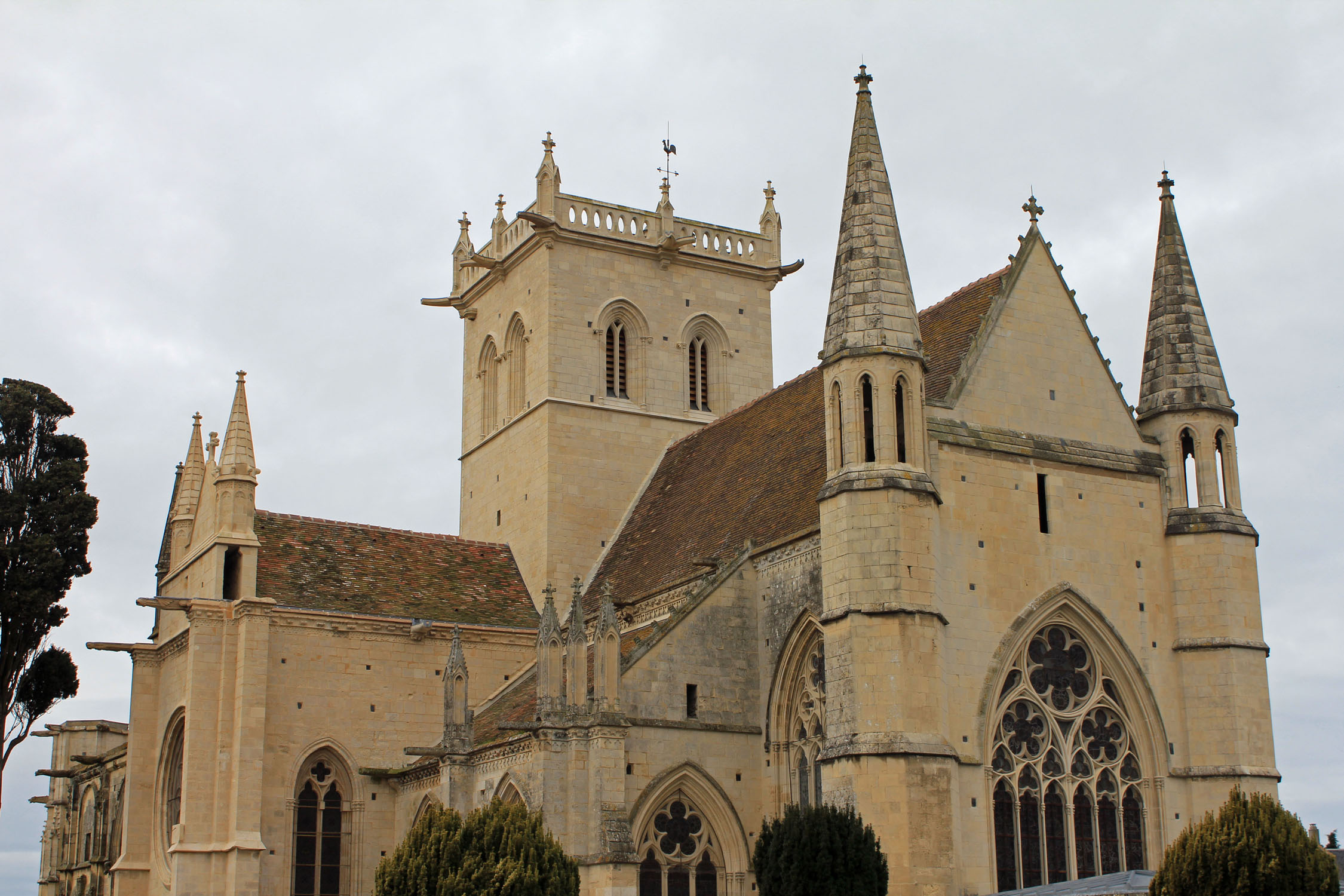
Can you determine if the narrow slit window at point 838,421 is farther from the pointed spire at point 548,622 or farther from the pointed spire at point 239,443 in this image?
the pointed spire at point 239,443

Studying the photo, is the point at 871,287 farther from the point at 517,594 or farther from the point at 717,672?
the point at 517,594

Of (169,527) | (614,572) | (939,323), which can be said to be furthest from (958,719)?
(169,527)

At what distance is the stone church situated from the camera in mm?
23812

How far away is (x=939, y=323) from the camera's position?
28359 millimetres

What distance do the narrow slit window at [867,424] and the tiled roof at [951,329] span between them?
110cm

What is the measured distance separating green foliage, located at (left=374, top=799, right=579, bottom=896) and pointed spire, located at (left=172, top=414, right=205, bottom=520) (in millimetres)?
14256

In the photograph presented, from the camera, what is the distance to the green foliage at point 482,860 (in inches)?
854

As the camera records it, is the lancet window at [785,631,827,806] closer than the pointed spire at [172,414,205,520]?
Yes

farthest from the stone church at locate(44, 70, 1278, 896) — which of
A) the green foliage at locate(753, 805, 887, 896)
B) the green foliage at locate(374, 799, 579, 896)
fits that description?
the green foliage at locate(374, 799, 579, 896)

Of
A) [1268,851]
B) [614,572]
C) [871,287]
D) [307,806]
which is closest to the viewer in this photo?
[1268,851]

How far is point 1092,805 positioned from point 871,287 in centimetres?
846

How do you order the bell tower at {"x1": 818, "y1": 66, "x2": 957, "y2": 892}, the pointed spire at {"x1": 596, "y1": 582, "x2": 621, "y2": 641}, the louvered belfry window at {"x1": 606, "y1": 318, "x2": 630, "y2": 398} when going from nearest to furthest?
the bell tower at {"x1": 818, "y1": 66, "x2": 957, "y2": 892} → the pointed spire at {"x1": 596, "y1": 582, "x2": 621, "y2": 641} → the louvered belfry window at {"x1": 606, "y1": 318, "x2": 630, "y2": 398}

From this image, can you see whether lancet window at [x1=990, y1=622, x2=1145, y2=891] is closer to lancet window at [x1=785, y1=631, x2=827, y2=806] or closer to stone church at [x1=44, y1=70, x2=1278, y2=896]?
stone church at [x1=44, y1=70, x2=1278, y2=896]

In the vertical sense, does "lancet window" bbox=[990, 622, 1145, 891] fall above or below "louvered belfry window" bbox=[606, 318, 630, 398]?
below
